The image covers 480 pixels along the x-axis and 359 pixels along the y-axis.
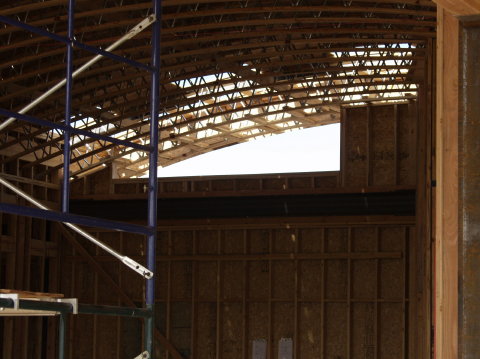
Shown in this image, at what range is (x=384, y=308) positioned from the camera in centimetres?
2981

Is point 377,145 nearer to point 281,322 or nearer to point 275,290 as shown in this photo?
point 275,290

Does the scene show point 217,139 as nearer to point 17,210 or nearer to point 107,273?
point 107,273

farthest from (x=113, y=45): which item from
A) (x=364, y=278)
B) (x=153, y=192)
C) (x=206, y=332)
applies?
(x=206, y=332)

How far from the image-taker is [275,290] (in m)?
31.0

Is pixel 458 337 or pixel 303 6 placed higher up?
pixel 303 6

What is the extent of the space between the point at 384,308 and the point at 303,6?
1094 centimetres

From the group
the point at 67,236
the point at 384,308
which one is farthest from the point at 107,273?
the point at 384,308

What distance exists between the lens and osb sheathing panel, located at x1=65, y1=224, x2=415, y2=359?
29828 mm

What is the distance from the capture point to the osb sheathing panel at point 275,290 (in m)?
29.8

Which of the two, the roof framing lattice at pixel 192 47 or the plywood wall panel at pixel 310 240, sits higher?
the roof framing lattice at pixel 192 47

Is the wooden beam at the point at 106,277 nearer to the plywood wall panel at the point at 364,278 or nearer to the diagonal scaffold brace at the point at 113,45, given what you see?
the plywood wall panel at the point at 364,278

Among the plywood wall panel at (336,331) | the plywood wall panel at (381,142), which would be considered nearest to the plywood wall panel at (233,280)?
the plywood wall panel at (336,331)

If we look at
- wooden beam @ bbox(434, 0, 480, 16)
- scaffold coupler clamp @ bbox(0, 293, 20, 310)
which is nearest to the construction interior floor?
wooden beam @ bbox(434, 0, 480, 16)

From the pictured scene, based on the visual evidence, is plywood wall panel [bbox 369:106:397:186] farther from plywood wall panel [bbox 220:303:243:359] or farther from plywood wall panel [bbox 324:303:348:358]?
plywood wall panel [bbox 220:303:243:359]
